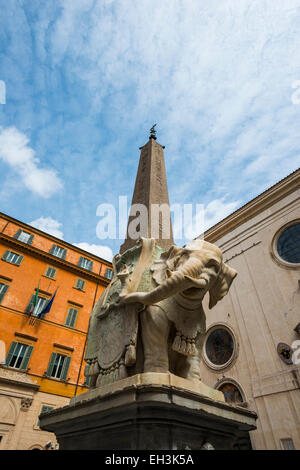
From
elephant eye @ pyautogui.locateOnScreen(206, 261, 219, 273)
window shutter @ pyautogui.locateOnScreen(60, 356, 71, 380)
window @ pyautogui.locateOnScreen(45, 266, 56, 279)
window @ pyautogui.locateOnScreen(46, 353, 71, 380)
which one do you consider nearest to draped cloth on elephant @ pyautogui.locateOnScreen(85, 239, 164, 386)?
elephant eye @ pyautogui.locateOnScreen(206, 261, 219, 273)

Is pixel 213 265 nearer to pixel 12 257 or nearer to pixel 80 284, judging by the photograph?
pixel 12 257

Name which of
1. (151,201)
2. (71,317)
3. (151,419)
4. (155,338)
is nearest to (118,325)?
(155,338)

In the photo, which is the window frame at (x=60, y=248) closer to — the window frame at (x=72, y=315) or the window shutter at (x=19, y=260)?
the window shutter at (x=19, y=260)

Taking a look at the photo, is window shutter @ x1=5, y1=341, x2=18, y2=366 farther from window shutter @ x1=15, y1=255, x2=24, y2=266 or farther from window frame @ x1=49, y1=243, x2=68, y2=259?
window frame @ x1=49, y1=243, x2=68, y2=259

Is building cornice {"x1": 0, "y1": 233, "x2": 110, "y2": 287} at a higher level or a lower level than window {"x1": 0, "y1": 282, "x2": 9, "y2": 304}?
A: higher

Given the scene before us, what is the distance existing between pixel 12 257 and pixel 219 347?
1319 centimetres

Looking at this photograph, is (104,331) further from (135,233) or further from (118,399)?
(135,233)

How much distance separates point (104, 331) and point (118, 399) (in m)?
1.13

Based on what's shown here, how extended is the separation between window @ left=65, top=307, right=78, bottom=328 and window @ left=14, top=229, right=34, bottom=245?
18.0 ft

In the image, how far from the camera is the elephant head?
2836mm

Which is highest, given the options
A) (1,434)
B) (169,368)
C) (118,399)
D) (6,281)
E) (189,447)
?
(6,281)

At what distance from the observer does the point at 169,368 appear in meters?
3.03

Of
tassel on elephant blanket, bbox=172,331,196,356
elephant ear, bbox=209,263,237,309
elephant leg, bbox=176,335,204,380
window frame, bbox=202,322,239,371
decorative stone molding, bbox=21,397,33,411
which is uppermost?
window frame, bbox=202,322,239,371
